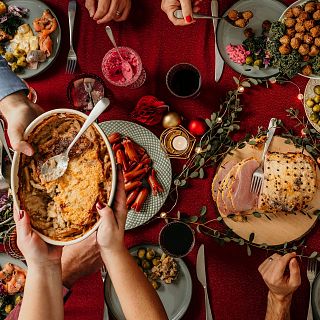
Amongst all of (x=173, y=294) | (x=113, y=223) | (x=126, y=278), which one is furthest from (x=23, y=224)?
(x=173, y=294)

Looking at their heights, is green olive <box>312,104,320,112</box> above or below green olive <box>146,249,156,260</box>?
above

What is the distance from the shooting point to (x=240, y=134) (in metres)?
1.99

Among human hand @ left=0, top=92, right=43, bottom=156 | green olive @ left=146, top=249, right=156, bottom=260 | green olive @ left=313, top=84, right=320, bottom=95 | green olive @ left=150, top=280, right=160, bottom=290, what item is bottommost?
green olive @ left=150, top=280, right=160, bottom=290

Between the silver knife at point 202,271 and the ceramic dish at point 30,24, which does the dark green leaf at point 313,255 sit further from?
the ceramic dish at point 30,24

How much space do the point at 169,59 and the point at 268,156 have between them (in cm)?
60

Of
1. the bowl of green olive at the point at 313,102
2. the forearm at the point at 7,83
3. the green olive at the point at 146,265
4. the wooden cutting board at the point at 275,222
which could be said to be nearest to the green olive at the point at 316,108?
the bowl of green olive at the point at 313,102

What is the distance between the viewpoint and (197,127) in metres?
1.95

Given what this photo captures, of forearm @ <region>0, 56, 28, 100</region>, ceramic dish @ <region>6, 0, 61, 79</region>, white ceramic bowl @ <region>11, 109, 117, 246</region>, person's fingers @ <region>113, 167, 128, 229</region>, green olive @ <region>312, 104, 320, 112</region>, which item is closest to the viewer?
white ceramic bowl @ <region>11, 109, 117, 246</region>

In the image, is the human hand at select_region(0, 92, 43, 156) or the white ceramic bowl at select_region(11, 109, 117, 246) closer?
the white ceramic bowl at select_region(11, 109, 117, 246)

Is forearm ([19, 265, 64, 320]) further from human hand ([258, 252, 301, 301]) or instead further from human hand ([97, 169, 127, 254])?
human hand ([258, 252, 301, 301])

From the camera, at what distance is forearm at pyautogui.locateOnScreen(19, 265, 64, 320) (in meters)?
1.54

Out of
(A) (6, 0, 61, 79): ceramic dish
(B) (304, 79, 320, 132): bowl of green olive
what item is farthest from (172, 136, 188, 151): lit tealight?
(A) (6, 0, 61, 79): ceramic dish

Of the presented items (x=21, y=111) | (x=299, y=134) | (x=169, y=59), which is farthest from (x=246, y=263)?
(x=21, y=111)

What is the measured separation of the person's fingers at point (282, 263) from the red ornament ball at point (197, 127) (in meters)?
0.60
